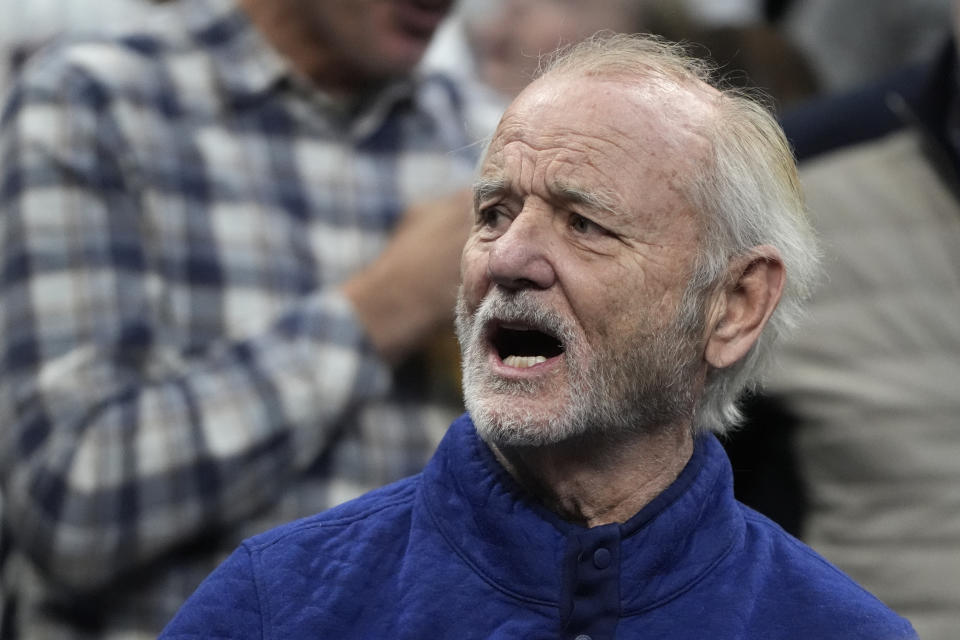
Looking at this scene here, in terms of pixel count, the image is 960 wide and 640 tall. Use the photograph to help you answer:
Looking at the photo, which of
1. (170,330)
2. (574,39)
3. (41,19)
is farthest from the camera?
(41,19)

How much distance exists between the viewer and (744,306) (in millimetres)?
2062

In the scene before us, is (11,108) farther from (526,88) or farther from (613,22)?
(613,22)

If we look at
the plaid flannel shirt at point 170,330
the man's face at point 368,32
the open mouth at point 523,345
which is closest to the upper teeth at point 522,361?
the open mouth at point 523,345

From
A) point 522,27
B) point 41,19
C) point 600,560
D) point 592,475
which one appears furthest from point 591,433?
point 41,19

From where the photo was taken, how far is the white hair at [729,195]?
1.98 metres

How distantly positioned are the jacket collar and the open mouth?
0.11 m

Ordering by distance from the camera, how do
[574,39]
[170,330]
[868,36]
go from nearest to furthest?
1. [170,330]
2. [574,39]
3. [868,36]

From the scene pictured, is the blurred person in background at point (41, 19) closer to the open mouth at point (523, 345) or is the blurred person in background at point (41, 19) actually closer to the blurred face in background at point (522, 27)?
the blurred face in background at point (522, 27)

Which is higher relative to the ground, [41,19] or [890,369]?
[41,19]

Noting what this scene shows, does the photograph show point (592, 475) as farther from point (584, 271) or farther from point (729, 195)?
point (729, 195)

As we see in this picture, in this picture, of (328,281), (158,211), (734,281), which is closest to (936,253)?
(734,281)

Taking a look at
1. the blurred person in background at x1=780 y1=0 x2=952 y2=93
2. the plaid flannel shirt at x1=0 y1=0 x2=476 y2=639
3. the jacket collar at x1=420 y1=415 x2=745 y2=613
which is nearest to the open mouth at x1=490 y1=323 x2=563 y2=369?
the jacket collar at x1=420 y1=415 x2=745 y2=613

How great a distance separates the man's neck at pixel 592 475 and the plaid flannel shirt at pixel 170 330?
0.80m

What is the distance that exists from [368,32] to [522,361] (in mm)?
1273
